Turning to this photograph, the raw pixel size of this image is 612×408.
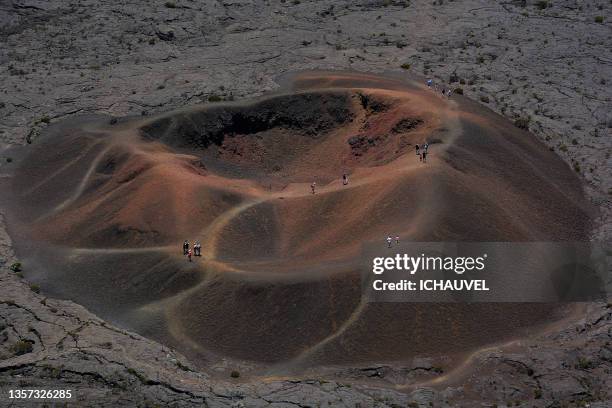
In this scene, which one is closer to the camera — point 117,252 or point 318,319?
point 318,319

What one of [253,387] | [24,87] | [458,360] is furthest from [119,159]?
[458,360]

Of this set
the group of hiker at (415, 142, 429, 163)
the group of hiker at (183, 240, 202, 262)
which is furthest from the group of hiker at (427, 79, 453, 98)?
the group of hiker at (183, 240, 202, 262)

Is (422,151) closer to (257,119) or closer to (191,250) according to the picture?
(191,250)

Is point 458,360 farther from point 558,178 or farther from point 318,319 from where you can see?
point 558,178

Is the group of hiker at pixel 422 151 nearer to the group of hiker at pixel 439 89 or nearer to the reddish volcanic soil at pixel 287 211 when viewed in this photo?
the reddish volcanic soil at pixel 287 211

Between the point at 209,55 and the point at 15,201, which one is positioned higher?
the point at 209,55
